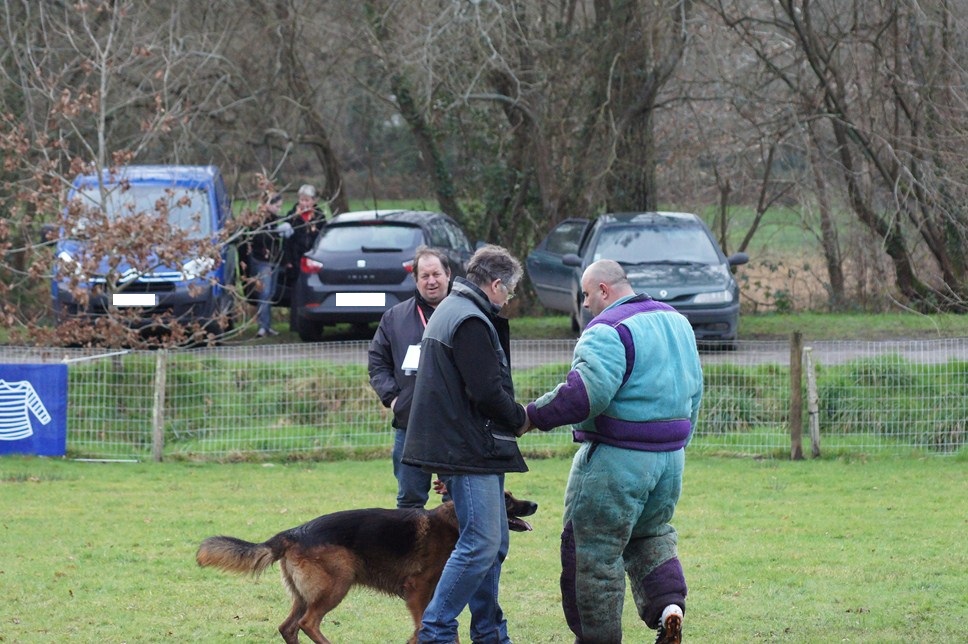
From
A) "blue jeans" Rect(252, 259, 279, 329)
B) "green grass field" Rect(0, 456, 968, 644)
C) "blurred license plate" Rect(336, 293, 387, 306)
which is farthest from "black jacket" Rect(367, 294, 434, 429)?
"blue jeans" Rect(252, 259, 279, 329)

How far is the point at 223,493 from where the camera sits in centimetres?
1003

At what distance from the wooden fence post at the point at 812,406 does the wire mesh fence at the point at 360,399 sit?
16mm

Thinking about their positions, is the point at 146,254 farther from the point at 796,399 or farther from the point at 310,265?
the point at 796,399

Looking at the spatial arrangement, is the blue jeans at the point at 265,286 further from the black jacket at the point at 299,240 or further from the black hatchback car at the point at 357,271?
the black hatchback car at the point at 357,271

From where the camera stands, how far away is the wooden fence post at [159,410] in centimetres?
1151

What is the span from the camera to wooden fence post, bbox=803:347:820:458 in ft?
36.8

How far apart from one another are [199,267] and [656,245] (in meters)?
5.50

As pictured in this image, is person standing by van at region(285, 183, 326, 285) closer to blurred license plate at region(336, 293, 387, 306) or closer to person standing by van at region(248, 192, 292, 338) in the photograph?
person standing by van at region(248, 192, 292, 338)

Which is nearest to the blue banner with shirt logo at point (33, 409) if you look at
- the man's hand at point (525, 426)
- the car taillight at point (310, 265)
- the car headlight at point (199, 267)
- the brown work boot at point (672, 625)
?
the car headlight at point (199, 267)

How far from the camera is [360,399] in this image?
12.1 metres

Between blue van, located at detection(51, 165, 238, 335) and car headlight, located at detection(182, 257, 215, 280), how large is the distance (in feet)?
0.04

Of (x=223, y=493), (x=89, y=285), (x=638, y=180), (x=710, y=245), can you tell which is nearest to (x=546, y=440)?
(x=223, y=493)

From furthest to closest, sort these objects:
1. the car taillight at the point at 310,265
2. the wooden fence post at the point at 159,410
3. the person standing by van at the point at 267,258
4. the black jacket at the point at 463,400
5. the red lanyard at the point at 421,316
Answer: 1. the person standing by van at the point at 267,258
2. the car taillight at the point at 310,265
3. the wooden fence post at the point at 159,410
4. the red lanyard at the point at 421,316
5. the black jacket at the point at 463,400

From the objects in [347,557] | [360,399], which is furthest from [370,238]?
[347,557]
